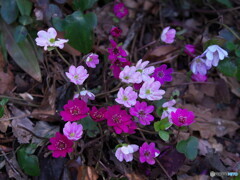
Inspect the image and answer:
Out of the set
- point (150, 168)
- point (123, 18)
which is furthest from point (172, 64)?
point (150, 168)

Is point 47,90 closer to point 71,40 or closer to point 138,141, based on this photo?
point 71,40

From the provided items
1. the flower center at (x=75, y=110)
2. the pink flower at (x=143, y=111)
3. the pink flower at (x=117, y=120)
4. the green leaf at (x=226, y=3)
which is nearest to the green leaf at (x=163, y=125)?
the pink flower at (x=143, y=111)

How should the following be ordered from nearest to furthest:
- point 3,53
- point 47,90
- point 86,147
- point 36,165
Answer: point 36,165 → point 86,147 → point 47,90 → point 3,53

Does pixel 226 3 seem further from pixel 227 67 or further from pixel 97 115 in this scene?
pixel 97 115

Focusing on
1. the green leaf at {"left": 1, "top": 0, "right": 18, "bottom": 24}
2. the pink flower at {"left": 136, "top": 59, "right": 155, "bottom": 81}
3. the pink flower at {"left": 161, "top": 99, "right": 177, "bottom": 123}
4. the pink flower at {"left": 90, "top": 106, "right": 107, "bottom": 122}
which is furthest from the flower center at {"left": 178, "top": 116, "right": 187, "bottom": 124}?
the green leaf at {"left": 1, "top": 0, "right": 18, "bottom": 24}

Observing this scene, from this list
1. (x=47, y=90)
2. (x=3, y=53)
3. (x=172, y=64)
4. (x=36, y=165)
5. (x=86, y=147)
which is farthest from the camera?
(x=172, y=64)

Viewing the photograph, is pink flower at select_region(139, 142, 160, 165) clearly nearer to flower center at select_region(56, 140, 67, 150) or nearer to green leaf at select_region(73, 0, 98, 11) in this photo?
flower center at select_region(56, 140, 67, 150)

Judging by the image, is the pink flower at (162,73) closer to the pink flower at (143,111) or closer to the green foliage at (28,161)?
the pink flower at (143,111)
